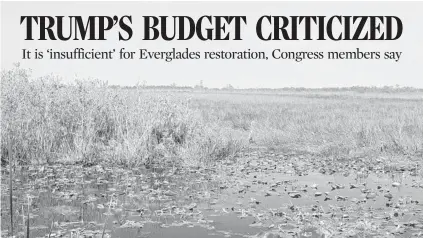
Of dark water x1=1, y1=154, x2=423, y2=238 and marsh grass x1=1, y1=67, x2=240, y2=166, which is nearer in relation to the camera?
dark water x1=1, y1=154, x2=423, y2=238

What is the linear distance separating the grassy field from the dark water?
0.03 meters

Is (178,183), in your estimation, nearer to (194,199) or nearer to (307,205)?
(194,199)

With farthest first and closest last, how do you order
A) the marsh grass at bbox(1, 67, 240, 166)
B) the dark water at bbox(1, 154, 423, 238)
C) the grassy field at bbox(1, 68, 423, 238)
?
1. the marsh grass at bbox(1, 67, 240, 166)
2. the grassy field at bbox(1, 68, 423, 238)
3. the dark water at bbox(1, 154, 423, 238)

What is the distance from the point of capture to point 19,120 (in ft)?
38.3

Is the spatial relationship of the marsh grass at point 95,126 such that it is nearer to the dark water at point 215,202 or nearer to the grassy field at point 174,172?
the grassy field at point 174,172

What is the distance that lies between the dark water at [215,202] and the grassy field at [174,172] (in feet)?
0.08

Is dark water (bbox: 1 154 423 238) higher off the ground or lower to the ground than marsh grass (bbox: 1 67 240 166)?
lower

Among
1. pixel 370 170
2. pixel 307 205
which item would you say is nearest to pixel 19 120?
pixel 307 205

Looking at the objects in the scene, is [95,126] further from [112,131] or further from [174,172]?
[174,172]

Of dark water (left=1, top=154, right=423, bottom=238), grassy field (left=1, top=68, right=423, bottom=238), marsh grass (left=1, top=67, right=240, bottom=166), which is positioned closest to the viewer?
dark water (left=1, top=154, right=423, bottom=238)

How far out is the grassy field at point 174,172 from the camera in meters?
6.92

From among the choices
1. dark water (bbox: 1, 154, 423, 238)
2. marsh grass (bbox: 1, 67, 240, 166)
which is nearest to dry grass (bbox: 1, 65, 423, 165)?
marsh grass (bbox: 1, 67, 240, 166)

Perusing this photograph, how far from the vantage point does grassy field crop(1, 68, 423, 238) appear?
6922 millimetres

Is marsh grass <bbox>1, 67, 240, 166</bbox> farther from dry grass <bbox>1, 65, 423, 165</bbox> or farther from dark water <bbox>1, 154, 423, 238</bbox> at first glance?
dark water <bbox>1, 154, 423, 238</bbox>
